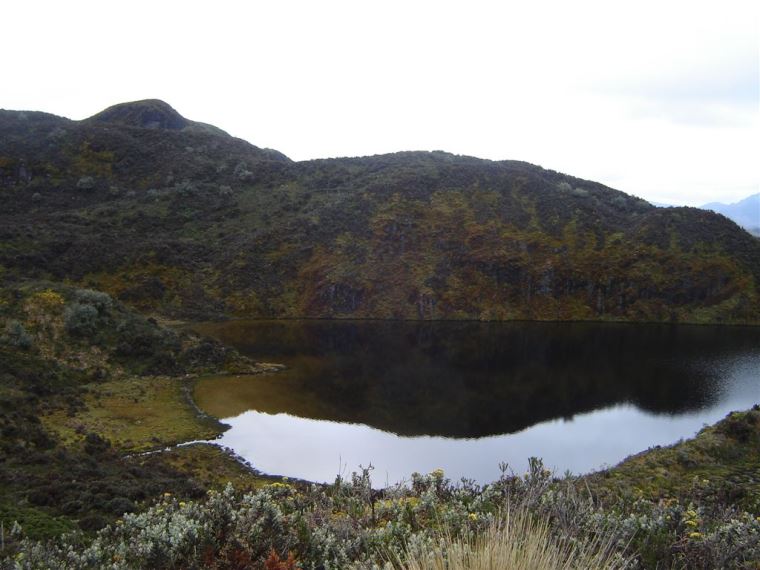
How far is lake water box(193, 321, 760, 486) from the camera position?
87.6ft

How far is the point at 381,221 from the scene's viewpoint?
8288 cm

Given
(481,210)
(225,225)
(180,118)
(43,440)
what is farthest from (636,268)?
(180,118)

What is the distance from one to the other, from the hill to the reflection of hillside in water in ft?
25.9

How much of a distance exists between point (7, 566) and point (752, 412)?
1317 inches

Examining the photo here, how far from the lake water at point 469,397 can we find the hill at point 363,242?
41.0 feet

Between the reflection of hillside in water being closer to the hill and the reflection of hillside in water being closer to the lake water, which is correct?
the lake water

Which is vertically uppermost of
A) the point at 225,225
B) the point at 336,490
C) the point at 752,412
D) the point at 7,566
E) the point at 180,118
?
the point at 180,118

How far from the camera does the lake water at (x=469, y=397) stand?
87.6ft

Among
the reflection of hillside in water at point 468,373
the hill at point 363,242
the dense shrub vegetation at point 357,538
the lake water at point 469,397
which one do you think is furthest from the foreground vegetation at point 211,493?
the hill at point 363,242

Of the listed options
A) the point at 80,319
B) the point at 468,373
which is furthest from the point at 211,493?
the point at 80,319

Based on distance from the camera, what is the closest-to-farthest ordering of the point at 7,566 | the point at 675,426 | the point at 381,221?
1. the point at 7,566
2. the point at 675,426
3. the point at 381,221

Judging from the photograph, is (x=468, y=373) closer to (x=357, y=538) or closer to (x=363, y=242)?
(x=357, y=538)

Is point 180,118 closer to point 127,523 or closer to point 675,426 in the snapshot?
point 675,426

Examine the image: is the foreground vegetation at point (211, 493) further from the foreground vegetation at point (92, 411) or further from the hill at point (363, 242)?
the hill at point (363, 242)
